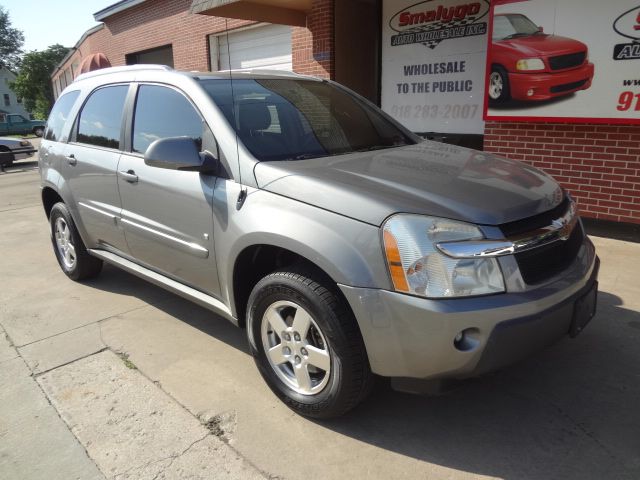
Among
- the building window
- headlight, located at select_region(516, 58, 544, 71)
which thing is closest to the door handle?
headlight, located at select_region(516, 58, 544, 71)

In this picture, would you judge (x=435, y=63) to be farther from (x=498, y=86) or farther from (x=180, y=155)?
(x=180, y=155)

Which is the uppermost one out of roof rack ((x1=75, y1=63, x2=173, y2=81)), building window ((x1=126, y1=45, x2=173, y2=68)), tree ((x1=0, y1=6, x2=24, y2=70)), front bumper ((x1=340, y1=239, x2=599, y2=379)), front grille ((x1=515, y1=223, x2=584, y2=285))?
tree ((x1=0, y1=6, x2=24, y2=70))

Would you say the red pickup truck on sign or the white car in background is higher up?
the red pickup truck on sign

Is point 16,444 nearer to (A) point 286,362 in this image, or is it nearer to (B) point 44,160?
(A) point 286,362

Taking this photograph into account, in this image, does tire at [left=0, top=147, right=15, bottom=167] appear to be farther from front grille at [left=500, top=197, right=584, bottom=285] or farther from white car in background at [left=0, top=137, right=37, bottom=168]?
front grille at [left=500, top=197, right=584, bottom=285]

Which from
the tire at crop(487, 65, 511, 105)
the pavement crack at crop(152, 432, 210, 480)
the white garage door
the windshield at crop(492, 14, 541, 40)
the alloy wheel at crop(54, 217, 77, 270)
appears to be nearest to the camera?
the pavement crack at crop(152, 432, 210, 480)

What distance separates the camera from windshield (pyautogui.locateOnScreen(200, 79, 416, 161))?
3.02 metres

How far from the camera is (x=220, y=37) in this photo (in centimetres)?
1166

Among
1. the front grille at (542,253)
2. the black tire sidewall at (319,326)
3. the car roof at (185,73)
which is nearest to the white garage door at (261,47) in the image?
the car roof at (185,73)

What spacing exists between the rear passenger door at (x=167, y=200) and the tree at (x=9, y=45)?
80485mm

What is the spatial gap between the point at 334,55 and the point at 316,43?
40 centimetres

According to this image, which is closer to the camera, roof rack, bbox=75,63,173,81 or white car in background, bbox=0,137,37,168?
roof rack, bbox=75,63,173,81

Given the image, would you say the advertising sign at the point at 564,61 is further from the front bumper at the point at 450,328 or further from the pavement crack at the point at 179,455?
the pavement crack at the point at 179,455

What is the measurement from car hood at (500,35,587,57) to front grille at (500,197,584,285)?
3567mm
